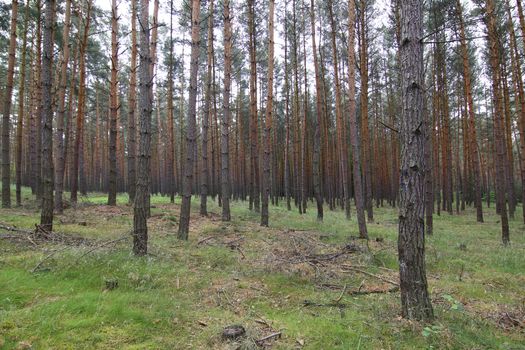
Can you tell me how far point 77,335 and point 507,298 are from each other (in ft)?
21.7

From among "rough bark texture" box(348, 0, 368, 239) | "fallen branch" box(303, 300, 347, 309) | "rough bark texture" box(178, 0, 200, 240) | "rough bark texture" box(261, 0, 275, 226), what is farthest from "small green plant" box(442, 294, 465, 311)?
"rough bark texture" box(261, 0, 275, 226)

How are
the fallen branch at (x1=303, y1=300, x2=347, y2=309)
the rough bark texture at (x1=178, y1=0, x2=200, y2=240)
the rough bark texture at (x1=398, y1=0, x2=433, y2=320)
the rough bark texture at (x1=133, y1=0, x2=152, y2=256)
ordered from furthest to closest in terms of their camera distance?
the rough bark texture at (x1=178, y1=0, x2=200, y2=240)
the rough bark texture at (x1=133, y1=0, x2=152, y2=256)
the fallen branch at (x1=303, y1=300, x2=347, y2=309)
the rough bark texture at (x1=398, y1=0, x2=433, y2=320)

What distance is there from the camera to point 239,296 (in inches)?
206

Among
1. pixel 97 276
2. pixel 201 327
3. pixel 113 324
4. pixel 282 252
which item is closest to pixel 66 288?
pixel 97 276

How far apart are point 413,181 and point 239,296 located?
3208 mm

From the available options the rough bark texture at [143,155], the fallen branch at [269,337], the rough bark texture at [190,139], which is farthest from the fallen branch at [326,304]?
the rough bark texture at [190,139]

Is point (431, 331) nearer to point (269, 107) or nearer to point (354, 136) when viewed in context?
point (354, 136)

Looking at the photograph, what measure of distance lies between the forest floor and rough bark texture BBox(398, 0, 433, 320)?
32cm

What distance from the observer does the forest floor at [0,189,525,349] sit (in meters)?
3.69

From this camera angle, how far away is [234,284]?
5734 mm

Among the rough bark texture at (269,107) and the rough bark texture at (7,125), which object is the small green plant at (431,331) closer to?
the rough bark texture at (269,107)

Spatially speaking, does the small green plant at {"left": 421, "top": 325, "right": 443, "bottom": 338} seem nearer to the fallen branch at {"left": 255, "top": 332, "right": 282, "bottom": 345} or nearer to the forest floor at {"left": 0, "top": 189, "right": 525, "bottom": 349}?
the forest floor at {"left": 0, "top": 189, "right": 525, "bottom": 349}

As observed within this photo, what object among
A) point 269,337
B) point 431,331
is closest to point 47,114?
point 269,337

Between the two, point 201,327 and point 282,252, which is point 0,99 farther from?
point 201,327
